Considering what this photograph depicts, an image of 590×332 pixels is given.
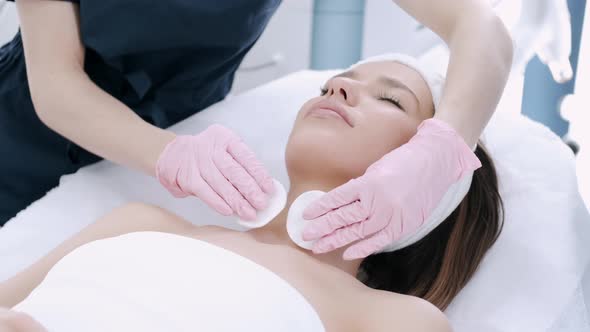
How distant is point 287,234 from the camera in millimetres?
1271

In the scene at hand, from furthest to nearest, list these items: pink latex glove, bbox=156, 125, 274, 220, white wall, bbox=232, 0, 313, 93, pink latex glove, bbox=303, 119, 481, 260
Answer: white wall, bbox=232, 0, 313, 93
pink latex glove, bbox=156, 125, 274, 220
pink latex glove, bbox=303, 119, 481, 260

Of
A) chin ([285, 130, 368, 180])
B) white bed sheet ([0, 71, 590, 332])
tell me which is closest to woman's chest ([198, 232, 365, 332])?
chin ([285, 130, 368, 180])

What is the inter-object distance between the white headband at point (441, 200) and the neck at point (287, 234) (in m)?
0.11

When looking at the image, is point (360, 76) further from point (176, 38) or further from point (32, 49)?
point (32, 49)

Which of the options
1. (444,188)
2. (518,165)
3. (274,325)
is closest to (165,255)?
(274,325)

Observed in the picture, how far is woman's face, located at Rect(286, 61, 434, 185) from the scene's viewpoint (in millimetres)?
1250

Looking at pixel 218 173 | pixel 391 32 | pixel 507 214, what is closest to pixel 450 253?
pixel 507 214

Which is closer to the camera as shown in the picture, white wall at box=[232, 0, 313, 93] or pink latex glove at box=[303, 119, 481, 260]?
pink latex glove at box=[303, 119, 481, 260]

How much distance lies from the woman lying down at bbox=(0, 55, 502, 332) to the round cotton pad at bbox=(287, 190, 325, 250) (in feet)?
0.09

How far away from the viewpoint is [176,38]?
1.39m

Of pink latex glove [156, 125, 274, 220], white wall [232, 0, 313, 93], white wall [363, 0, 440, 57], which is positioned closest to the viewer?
pink latex glove [156, 125, 274, 220]

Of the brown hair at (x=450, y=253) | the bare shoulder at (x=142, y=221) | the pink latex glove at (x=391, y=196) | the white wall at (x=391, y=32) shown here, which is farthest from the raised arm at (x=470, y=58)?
the white wall at (x=391, y=32)

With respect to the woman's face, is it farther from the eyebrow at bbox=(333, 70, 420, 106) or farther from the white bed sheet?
the white bed sheet

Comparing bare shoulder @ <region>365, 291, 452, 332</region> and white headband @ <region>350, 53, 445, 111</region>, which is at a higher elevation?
white headband @ <region>350, 53, 445, 111</region>
